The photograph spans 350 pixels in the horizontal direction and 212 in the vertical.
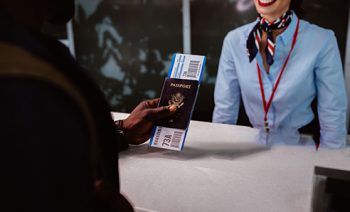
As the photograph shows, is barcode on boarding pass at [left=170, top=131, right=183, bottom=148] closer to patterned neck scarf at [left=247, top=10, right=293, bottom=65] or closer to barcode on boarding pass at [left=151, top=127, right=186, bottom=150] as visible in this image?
barcode on boarding pass at [left=151, top=127, right=186, bottom=150]

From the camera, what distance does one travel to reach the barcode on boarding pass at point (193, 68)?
955 mm

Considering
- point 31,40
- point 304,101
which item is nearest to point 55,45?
point 31,40

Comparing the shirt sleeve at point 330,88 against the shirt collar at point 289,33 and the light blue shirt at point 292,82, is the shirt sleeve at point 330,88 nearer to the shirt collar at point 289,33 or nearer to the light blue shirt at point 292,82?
the light blue shirt at point 292,82

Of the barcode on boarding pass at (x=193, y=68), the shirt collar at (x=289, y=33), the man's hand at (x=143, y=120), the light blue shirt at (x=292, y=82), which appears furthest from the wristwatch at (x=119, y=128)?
the shirt collar at (x=289, y=33)

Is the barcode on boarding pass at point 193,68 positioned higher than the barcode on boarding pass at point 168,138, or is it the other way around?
the barcode on boarding pass at point 193,68

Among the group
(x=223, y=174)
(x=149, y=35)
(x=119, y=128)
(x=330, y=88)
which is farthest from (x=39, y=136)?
(x=149, y=35)

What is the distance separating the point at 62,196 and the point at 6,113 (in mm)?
86

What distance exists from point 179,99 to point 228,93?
761 mm

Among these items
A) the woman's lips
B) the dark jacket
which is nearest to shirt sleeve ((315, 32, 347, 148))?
the woman's lips

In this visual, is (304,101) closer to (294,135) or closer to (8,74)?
(294,135)

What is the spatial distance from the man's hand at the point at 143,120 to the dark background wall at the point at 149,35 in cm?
110

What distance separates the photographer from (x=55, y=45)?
39cm

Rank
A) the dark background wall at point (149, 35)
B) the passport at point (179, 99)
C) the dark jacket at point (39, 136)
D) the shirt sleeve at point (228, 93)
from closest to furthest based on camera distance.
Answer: the dark jacket at point (39, 136) → the passport at point (179, 99) → the shirt sleeve at point (228, 93) → the dark background wall at point (149, 35)

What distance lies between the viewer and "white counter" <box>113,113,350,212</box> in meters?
0.75
